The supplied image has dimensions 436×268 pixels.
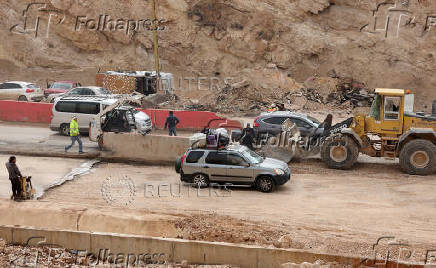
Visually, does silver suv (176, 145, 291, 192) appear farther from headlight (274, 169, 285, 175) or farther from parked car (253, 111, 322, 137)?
parked car (253, 111, 322, 137)

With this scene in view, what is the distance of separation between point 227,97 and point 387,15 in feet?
40.7

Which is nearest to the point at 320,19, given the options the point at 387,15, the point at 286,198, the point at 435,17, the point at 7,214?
the point at 387,15

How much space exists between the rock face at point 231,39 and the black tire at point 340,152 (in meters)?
14.1

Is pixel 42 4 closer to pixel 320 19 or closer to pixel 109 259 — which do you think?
pixel 320 19

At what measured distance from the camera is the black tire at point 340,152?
700 inches

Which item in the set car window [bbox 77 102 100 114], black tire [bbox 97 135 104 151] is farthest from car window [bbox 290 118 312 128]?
car window [bbox 77 102 100 114]

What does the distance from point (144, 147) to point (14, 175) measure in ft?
18.6

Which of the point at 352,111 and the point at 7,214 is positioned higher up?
the point at 352,111

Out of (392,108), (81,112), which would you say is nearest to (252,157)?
(392,108)

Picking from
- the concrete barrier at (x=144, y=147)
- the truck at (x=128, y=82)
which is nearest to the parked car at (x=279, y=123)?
the concrete barrier at (x=144, y=147)

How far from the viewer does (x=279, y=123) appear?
19703 mm

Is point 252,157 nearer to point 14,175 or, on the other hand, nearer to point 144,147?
point 144,147

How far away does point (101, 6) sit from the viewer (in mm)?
37625

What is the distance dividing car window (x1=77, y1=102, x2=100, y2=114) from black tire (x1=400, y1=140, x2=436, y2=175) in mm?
12472
